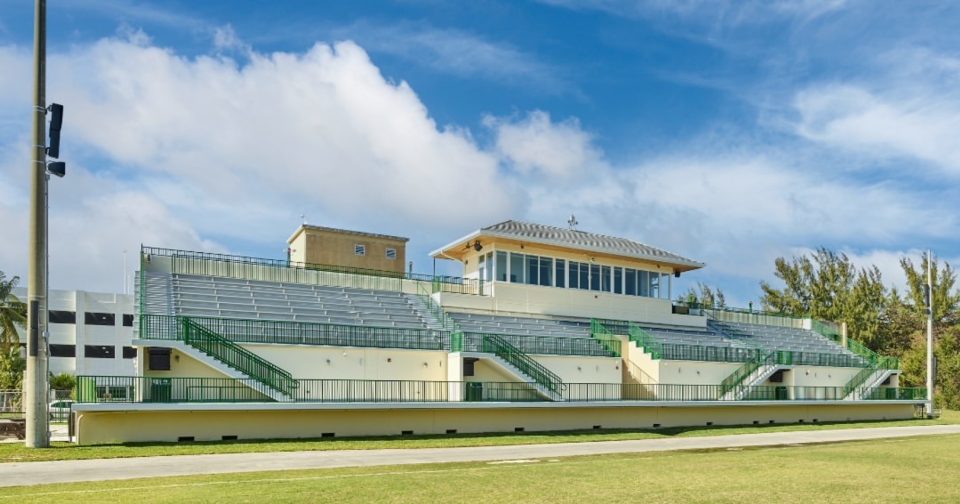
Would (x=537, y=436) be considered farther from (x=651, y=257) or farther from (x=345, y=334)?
(x=651, y=257)

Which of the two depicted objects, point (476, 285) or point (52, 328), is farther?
point (52, 328)

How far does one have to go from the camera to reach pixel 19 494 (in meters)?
14.9

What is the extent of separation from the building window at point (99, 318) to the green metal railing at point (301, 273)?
36.3m

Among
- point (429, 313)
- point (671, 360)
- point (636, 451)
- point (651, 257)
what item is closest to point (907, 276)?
point (651, 257)

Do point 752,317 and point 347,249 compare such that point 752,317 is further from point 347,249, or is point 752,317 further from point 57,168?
point 57,168

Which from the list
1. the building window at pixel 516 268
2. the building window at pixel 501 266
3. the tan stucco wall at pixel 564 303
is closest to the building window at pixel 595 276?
the tan stucco wall at pixel 564 303

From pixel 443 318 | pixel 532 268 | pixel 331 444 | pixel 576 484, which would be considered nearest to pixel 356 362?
pixel 331 444

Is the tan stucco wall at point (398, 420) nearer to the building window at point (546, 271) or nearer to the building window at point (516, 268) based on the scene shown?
the building window at point (546, 271)

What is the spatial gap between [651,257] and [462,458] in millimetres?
26211

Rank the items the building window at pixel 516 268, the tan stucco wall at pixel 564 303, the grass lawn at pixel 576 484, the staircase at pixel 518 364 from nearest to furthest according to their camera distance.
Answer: the grass lawn at pixel 576 484 < the staircase at pixel 518 364 < the tan stucco wall at pixel 564 303 < the building window at pixel 516 268

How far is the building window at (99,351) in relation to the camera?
69375 millimetres

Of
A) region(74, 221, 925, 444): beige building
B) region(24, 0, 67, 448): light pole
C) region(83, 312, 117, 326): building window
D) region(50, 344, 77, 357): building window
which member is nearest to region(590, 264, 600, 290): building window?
region(74, 221, 925, 444): beige building

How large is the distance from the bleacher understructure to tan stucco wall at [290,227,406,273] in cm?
227

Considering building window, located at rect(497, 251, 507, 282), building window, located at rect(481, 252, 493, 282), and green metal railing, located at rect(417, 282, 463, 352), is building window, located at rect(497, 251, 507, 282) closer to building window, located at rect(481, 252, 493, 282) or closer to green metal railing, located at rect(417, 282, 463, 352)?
building window, located at rect(481, 252, 493, 282)
